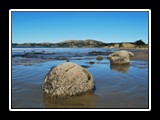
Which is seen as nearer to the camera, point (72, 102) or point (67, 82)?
point (72, 102)

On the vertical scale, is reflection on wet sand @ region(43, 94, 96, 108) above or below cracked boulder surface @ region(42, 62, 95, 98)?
below

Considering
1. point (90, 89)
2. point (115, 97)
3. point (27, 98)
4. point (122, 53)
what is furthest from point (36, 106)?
point (122, 53)

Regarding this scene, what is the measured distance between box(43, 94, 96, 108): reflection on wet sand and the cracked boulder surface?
0.17 metres

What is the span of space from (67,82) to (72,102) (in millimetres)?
685

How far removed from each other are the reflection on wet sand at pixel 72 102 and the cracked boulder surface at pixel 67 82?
0.55 ft

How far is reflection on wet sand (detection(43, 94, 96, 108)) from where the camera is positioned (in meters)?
6.57

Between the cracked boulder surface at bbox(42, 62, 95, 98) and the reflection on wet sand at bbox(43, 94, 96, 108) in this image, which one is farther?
the cracked boulder surface at bbox(42, 62, 95, 98)

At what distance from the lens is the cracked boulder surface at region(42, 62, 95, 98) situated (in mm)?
7145

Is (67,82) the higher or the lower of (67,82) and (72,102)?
the higher

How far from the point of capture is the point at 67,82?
7.19 meters

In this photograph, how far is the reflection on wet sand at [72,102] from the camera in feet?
21.6

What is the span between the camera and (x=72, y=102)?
6805 millimetres
